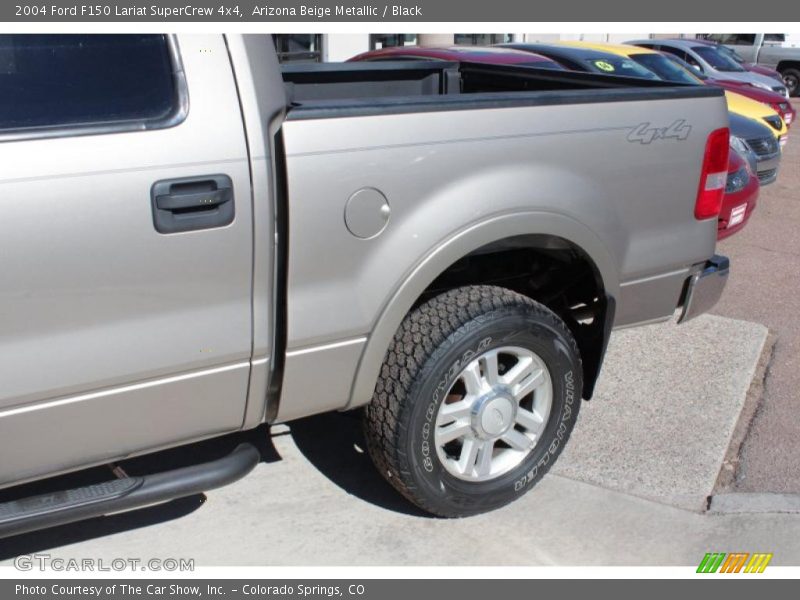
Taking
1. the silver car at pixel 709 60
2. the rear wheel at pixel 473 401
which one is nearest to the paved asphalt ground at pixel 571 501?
the rear wheel at pixel 473 401

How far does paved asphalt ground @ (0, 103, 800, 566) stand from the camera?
3.22m

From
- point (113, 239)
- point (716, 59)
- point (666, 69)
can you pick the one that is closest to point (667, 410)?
point (113, 239)

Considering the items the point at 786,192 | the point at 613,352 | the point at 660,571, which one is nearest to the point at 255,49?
the point at 660,571

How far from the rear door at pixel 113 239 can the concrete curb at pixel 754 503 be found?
1998mm

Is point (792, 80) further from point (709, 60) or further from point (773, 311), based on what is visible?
point (773, 311)

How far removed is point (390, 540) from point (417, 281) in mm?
1001

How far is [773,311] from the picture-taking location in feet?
18.2

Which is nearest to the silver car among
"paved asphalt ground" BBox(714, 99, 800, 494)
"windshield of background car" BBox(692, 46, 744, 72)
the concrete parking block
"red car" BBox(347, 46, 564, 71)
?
"windshield of background car" BBox(692, 46, 744, 72)

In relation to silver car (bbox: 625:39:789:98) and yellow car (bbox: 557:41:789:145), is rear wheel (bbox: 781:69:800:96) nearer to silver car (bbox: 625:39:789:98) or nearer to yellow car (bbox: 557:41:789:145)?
silver car (bbox: 625:39:789:98)

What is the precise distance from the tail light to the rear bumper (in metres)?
0.26

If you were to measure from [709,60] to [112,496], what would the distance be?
13678 mm

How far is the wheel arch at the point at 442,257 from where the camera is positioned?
286cm

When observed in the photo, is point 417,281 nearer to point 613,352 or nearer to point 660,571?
point 660,571

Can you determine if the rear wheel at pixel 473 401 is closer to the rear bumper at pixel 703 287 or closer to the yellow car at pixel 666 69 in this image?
the rear bumper at pixel 703 287
